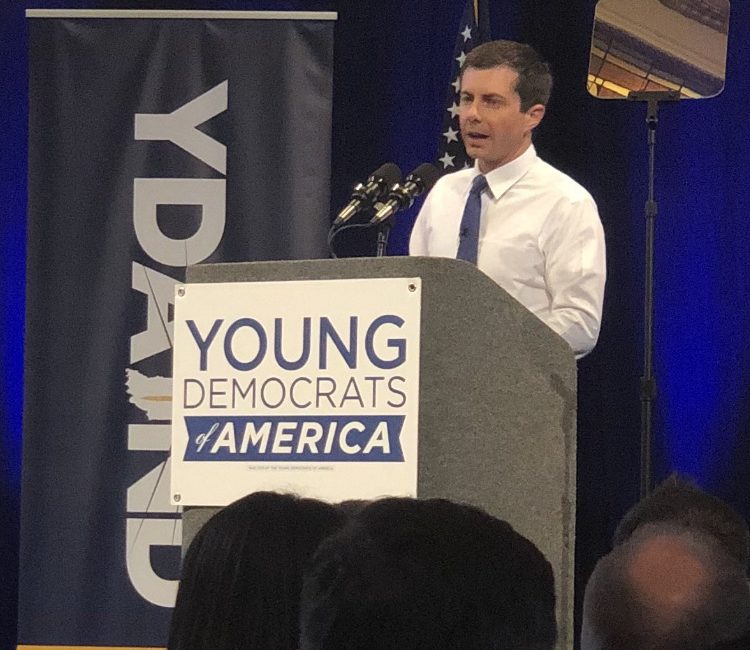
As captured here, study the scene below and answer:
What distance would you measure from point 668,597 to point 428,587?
0.18 metres

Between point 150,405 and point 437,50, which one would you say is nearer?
point 150,405

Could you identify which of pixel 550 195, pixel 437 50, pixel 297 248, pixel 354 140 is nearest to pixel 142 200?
pixel 297 248

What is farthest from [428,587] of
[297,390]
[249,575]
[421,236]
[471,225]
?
[421,236]

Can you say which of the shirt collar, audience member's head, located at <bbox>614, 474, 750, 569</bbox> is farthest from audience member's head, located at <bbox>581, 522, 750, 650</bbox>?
the shirt collar

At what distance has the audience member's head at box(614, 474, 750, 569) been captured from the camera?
1793 millimetres

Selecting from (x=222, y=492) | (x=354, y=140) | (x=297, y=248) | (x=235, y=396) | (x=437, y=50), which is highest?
(x=437, y=50)

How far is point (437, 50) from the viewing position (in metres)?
5.05

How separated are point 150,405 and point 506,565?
338 centimetres

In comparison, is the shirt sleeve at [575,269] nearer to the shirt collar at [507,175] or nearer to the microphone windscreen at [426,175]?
the shirt collar at [507,175]

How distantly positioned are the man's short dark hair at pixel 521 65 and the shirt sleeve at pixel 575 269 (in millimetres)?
303

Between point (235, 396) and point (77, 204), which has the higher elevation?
point (77, 204)

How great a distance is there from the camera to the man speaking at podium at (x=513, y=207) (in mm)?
3146

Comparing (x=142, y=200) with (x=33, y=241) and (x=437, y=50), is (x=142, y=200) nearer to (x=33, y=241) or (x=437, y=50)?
(x=33, y=241)

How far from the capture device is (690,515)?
1871 millimetres
